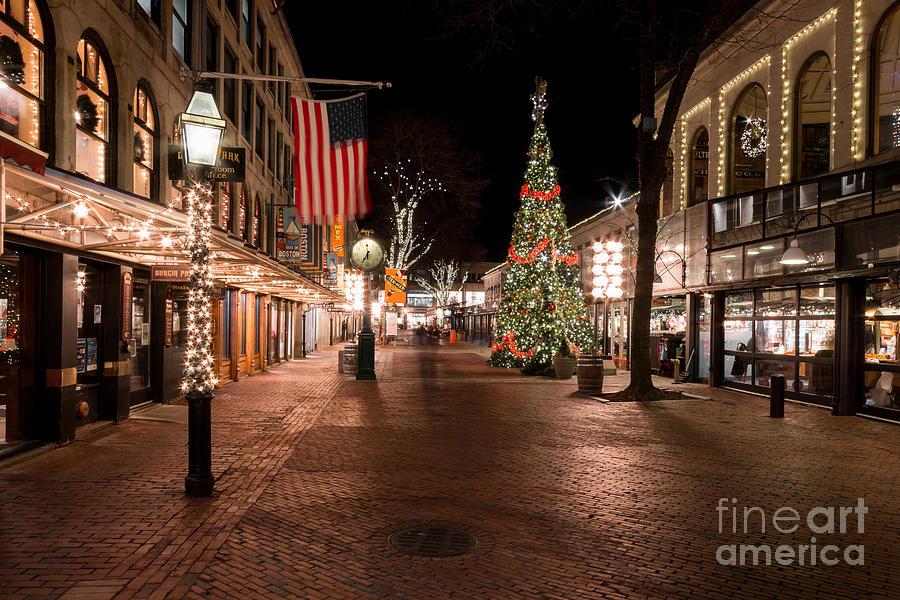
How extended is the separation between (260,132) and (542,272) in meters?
11.3

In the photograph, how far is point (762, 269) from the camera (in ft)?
52.1

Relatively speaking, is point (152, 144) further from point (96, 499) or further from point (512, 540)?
point (512, 540)

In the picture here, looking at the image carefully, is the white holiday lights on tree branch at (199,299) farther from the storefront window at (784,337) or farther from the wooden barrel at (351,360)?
the wooden barrel at (351,360)

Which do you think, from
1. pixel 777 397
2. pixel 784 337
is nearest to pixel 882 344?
pixel 777 397

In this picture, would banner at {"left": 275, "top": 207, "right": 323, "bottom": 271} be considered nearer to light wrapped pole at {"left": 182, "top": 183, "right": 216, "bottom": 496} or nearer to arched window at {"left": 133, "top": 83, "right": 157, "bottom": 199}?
arched window at {"left": 133, "top": 83, "right": 157, "bottom": 199}

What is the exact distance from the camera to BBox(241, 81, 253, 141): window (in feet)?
67.6

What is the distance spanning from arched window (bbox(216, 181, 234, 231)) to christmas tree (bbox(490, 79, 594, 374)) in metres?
10.3

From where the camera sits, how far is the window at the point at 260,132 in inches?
882

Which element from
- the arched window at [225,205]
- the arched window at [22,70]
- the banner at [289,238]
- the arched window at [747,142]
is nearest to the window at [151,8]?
the arched window at [22,70]

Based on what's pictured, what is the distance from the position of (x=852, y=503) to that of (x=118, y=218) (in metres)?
10.0

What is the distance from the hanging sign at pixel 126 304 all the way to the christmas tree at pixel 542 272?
46.2 ft

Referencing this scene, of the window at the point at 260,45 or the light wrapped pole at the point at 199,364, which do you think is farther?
the window at the point at 260,45

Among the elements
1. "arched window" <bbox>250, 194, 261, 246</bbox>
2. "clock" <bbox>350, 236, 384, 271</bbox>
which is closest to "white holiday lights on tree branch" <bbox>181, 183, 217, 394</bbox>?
"clock" <bbox>350, 236, 384, 271</bbox>

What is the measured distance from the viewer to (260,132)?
2286 cm
